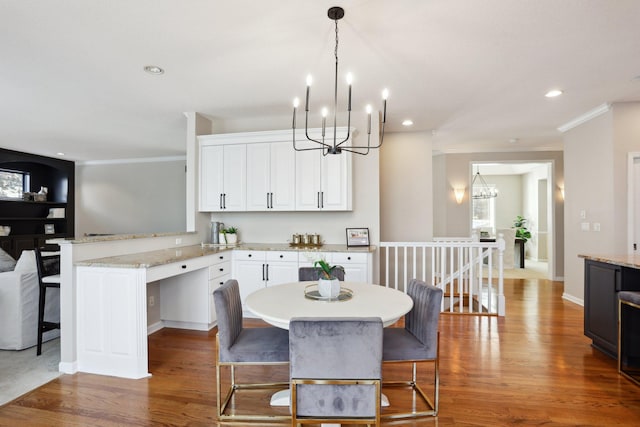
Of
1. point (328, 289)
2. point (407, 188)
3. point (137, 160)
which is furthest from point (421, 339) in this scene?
point (137, 160)

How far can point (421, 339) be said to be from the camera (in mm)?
2139

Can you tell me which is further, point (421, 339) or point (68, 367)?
point (68, 367)

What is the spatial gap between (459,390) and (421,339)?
0.67m

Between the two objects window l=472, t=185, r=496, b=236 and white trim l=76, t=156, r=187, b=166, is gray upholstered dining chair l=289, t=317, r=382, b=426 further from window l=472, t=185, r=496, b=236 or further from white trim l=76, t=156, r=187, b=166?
window l=472, t=185, r=496, b=236

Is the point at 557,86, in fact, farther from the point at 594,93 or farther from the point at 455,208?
the point at 455,208

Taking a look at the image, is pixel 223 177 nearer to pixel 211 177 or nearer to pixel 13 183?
pixel 211 177

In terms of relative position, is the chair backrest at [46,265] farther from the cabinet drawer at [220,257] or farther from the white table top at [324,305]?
the white table top at [324,305]

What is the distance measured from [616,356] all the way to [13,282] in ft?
17.5

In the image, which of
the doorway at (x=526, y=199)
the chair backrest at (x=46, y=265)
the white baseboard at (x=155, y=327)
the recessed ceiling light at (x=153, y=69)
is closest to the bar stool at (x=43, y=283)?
the chair backrest at (x=46, y=265)

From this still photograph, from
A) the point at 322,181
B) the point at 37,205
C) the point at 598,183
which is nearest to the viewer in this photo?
the point at 322,181

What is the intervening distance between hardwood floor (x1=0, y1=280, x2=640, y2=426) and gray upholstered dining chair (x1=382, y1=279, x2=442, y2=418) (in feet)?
0.68

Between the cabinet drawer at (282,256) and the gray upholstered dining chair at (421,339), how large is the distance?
182 centimetres

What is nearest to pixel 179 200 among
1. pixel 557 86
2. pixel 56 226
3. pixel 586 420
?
pixel 56 226

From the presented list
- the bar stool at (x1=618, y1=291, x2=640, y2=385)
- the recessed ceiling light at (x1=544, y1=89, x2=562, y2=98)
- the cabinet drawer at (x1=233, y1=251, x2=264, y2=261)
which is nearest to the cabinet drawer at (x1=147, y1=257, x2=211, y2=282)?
the cabinet drawer at (x1=233, y1=251, x2=264, y2=261)
